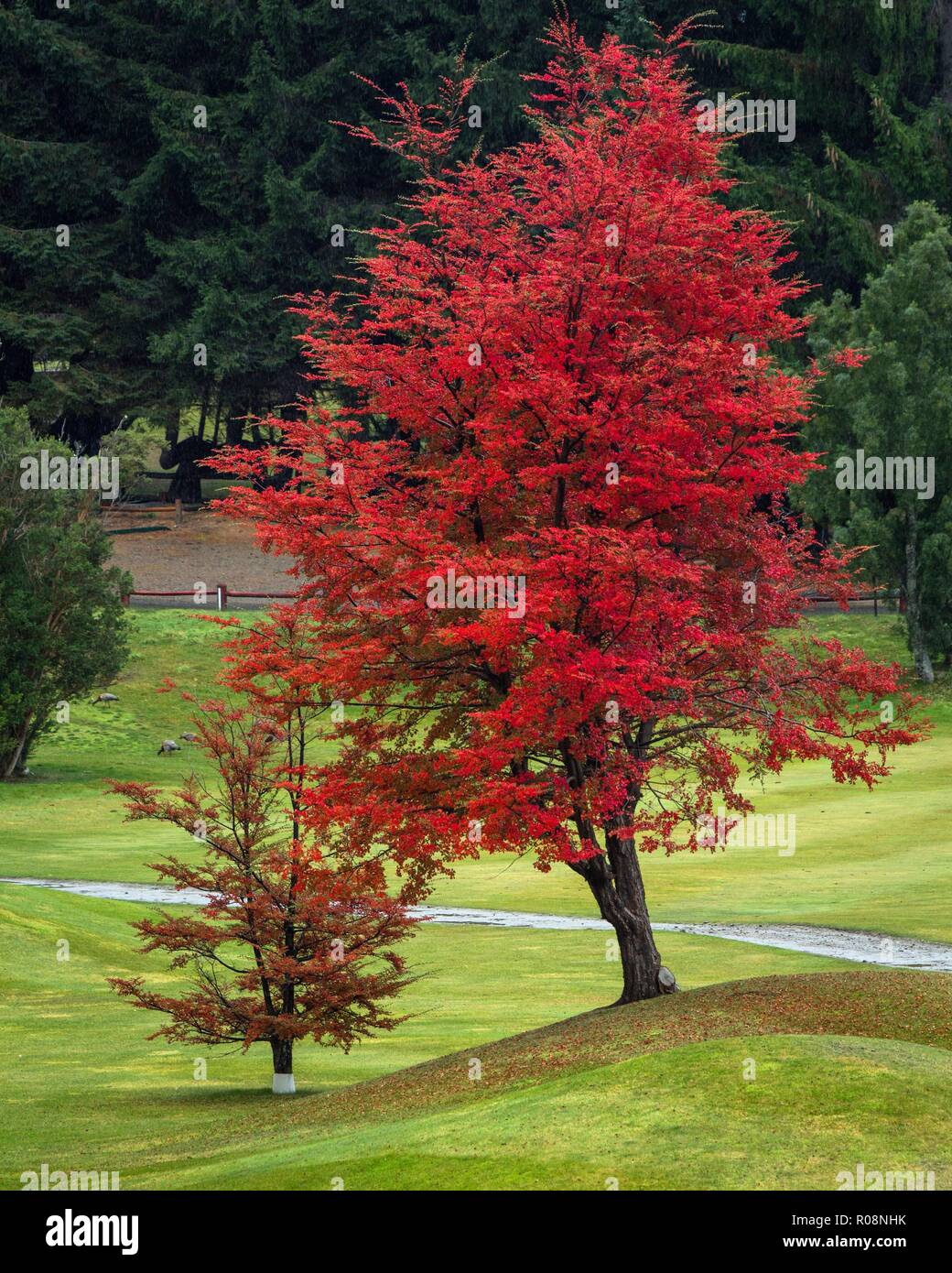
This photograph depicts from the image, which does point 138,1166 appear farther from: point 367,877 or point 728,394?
point 728,394

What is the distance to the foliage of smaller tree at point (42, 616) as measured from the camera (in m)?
49.8

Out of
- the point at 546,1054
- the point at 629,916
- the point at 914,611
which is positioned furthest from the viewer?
the point at 914,611

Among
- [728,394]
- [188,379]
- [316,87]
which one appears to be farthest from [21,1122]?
[316,87]

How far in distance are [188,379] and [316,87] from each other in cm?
1364

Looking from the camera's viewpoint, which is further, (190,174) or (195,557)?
Result: (190,174)

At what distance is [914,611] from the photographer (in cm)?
5903

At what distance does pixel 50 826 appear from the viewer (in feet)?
147

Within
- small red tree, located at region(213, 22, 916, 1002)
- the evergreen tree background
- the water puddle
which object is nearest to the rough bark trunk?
the water puddle

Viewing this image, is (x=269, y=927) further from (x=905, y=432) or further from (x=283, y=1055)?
(x=905, y=432)

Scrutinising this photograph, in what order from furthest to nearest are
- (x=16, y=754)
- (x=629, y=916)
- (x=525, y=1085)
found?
(x=16, y=754) < (x=629, y=916) < (x=525, y=1085)

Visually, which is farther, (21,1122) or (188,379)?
(188,379)

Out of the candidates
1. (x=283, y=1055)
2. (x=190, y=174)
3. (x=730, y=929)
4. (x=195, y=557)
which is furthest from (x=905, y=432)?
(x=283, y=1055)

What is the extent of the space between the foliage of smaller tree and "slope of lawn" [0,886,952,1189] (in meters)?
20.4

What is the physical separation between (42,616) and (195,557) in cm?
2621
